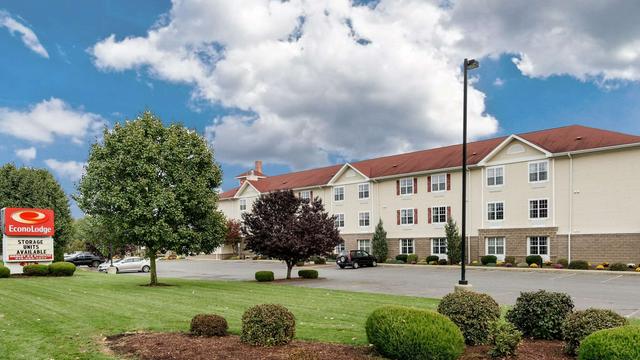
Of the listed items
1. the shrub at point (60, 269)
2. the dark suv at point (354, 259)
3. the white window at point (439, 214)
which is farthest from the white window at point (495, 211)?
the shrub at point (60, 269)

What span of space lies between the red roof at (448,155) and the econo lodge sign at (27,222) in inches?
792

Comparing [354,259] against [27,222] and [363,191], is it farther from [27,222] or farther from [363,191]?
[27,222]

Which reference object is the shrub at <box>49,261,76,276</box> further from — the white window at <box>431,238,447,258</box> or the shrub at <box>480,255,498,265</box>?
the shrub at <box>480,255,498,265</box>

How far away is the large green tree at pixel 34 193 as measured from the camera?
150ft

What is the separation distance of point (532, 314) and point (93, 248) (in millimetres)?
69077

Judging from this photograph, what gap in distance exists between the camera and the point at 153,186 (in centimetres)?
2269

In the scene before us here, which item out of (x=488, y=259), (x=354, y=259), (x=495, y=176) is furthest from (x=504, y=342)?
(x=495, y=176)

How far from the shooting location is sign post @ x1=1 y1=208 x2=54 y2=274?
102ft

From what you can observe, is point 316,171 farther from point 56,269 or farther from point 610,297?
point 610,297

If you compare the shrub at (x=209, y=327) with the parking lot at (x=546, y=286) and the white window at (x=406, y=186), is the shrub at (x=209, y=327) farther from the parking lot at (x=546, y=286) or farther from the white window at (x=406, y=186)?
the white window at (x=406, y=186)

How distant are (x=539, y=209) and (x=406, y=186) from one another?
13.0 m

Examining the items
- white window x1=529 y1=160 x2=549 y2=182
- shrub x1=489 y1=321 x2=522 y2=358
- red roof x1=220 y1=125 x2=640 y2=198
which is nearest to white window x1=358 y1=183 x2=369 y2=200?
red roof x1=220 y1=125 x2=640 y2=198

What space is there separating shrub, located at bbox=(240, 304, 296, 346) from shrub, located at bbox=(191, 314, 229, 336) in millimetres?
862

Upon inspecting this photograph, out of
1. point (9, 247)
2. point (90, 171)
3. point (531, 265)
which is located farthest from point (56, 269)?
point (531, 265)
